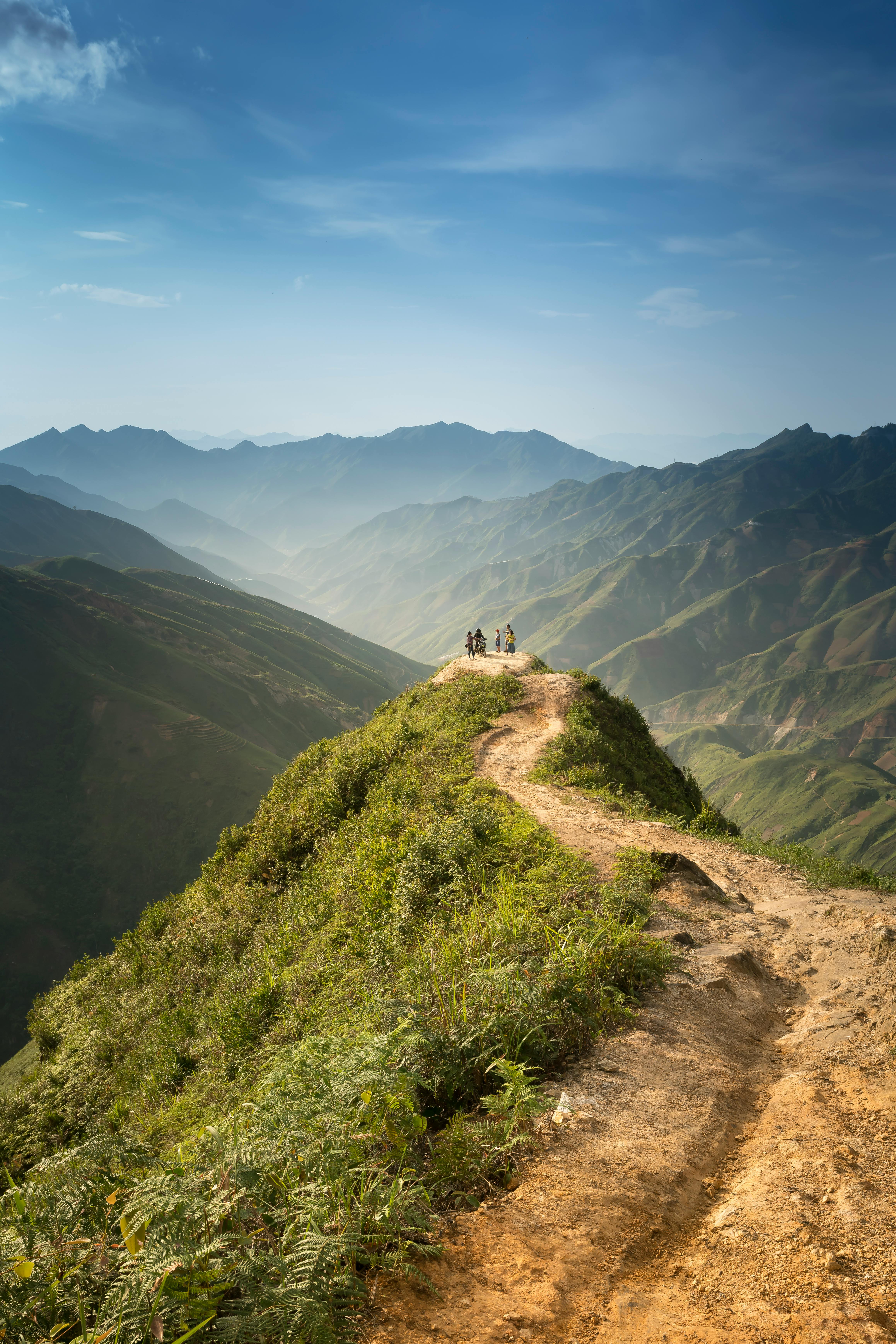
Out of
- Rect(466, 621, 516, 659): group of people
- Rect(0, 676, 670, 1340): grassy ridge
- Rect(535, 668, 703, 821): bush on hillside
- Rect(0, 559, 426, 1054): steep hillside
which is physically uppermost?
Rect(466, 621, 516, 659): group of people

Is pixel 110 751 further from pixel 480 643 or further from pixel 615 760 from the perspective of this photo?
pixel 615 760

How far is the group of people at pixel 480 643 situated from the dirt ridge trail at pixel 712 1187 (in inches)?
962

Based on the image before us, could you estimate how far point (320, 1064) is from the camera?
201 inches

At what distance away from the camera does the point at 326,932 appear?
38.6ft

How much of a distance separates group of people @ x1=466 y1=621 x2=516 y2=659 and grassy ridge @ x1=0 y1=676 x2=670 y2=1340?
50.1 feet

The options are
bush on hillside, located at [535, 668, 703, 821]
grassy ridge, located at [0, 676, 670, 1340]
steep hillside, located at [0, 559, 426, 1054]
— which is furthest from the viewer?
steep hillside, located at [0, 559, 426, 1054]

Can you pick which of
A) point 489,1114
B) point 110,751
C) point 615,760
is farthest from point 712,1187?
point 110,751

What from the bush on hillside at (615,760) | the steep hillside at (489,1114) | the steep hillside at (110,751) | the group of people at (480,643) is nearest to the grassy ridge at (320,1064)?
the steep hillside at (489,1114)

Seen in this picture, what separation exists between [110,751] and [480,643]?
79.6 m

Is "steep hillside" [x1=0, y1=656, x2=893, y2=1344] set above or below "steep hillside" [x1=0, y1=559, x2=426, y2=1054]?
above

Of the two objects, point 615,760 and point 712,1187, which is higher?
point 615,760

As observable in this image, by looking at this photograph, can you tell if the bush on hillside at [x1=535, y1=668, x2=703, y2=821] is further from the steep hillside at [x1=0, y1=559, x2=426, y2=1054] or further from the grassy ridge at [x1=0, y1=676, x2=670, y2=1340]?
the steep hillside at [x1=0, y1=559, x2=426, y2=1054]


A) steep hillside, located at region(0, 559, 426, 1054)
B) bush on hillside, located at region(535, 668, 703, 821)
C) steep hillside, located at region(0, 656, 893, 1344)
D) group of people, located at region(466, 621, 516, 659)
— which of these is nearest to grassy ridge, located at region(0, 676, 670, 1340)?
steep hillside, located at region(0, 656, 893, 1344)

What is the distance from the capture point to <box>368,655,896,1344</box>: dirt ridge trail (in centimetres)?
336
